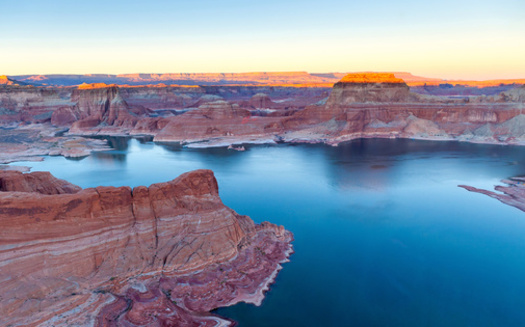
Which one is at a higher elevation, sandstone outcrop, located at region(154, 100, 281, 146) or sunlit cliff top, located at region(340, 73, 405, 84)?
sunlit cliff top, located at region(340, 73, 405, 84)

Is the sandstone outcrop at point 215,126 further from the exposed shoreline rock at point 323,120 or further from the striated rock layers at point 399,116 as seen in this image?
the striated rock layers at point 399,116

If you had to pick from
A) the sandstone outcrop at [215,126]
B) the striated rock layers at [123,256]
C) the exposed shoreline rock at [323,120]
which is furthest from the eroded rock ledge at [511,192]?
the sandstone outcrop at [215,126]

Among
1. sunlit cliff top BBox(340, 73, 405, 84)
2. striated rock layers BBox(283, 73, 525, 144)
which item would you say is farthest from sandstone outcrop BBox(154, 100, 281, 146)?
sunlit cliff top BBox(340, 73, 405, 84)

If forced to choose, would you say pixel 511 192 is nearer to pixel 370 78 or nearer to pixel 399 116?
pixel 399 116

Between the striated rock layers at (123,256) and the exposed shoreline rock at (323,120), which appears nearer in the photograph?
the striated rock layers at (123,256)

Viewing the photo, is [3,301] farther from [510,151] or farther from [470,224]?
[510,151]

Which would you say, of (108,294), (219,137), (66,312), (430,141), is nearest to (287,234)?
(108,294)

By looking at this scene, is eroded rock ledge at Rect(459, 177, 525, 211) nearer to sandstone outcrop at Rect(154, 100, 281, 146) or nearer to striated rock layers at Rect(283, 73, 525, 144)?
striated rock layers at Rect(283, 73, 525, 144)
